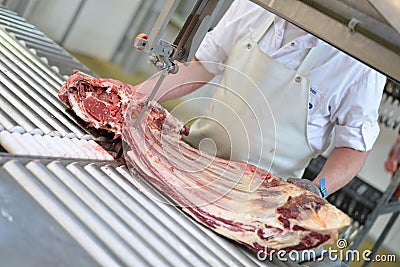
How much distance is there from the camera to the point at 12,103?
5.18ft

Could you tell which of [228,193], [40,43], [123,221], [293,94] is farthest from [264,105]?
[40,43]

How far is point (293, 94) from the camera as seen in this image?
2.13 meters

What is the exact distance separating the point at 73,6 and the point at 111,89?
4.07m

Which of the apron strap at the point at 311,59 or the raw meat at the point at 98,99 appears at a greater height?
the apron strap at the point at 311,59

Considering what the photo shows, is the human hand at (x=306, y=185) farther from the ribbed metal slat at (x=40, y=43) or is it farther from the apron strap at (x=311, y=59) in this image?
the ribbed metal slat at (x=40, y=43)

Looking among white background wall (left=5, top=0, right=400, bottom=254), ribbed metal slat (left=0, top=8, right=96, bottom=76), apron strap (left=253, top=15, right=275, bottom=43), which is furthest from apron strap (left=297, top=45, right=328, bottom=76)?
white background wall (left=5, top=0, right=400, bottom=254)

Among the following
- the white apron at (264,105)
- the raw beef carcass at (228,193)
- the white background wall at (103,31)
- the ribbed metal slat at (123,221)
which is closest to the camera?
the ribbed metal slat at (123,221)

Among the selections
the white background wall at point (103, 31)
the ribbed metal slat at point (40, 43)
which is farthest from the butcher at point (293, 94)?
the white background wall at point (103, 31)

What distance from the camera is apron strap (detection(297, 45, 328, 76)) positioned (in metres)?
2.09

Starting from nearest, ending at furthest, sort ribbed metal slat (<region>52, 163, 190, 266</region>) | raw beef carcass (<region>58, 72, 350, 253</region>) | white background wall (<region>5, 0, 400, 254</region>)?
ribbed metal slat (<region>52, 163, 190, 266</region>) < raw beef carcass (<region>58, 72, 350, 253</region>) < white background wall (<region>5, 0, 400, 254</region>)

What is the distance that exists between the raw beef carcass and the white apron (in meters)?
0.27

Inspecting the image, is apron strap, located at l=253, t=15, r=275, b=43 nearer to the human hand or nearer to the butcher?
the butcher

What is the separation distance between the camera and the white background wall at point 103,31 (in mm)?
5492

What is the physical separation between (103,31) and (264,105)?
4.54m
